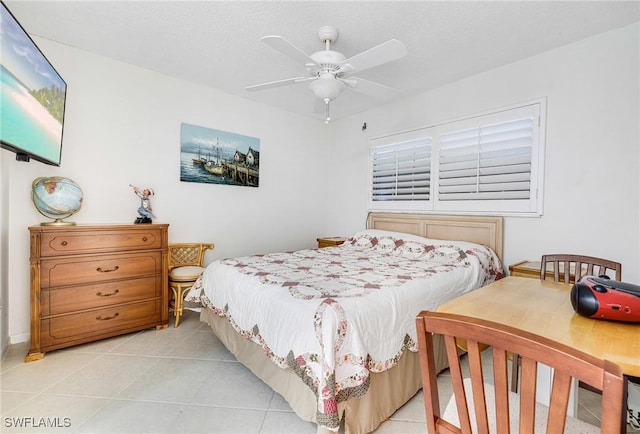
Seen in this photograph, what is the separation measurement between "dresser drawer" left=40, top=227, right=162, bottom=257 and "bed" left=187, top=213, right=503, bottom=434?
70 cm

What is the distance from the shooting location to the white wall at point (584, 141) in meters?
2.36

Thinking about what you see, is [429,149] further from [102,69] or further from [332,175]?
[102,69]

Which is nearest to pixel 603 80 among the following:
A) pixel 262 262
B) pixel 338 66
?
pixel 338 66

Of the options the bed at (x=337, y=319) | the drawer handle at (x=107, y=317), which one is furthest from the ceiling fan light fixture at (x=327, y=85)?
the drawer handle at (x=107, y=317)

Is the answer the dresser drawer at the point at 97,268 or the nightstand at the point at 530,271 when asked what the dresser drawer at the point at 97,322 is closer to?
the dresser drawer at the point at 97,268

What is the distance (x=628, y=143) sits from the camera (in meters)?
2.37

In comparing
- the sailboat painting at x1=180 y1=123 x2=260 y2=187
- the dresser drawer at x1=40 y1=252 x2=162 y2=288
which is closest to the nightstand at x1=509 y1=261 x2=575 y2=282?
the sailboat painting at x1=180 y1=123 x2=260 y2=187

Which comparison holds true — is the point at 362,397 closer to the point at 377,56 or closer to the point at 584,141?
A: the point at 377,56

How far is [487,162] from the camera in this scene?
124 inches

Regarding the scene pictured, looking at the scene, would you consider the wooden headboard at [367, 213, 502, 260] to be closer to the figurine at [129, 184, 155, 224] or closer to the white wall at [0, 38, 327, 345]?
the white wall at [0, 38, 327, 345]

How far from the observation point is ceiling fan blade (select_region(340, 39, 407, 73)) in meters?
1.87

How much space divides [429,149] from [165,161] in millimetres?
3118

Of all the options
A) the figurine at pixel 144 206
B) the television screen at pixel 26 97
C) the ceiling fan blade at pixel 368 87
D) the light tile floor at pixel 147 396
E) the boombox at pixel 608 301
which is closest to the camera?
the boombox at pixel 608 301

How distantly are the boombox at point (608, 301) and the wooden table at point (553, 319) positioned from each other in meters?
0.03
